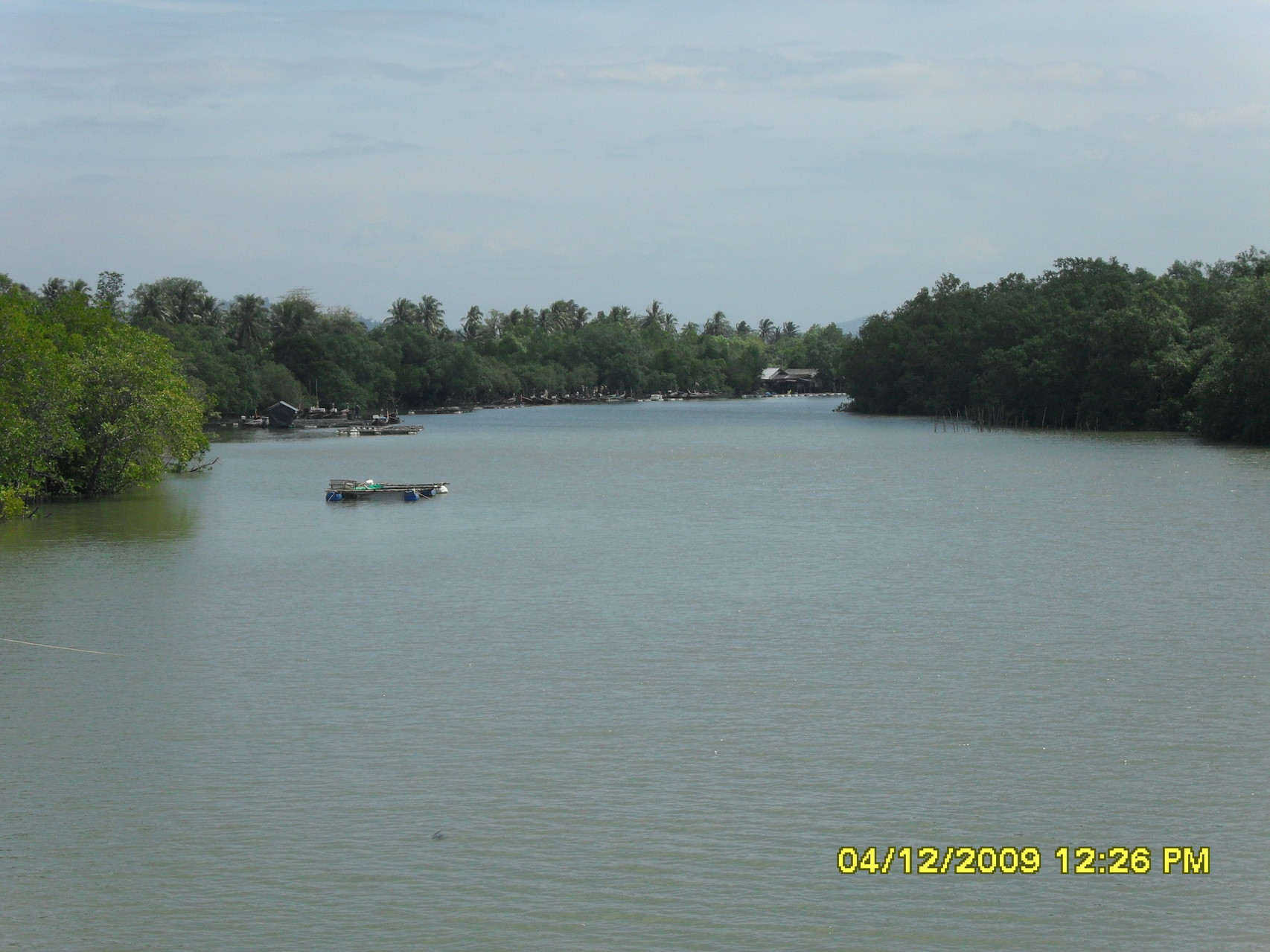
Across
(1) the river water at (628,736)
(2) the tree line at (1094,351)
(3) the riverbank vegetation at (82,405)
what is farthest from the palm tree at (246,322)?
(1) the river water at (628,736)

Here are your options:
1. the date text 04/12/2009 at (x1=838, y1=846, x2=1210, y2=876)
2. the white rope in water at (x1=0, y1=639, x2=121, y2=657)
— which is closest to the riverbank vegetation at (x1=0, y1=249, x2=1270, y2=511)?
the white rope in water at (x1=0, y1=639, x2=121, y2=657)

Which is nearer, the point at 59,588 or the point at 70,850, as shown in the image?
the point at 70,850

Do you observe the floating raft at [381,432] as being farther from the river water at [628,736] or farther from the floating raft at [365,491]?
the river water at [628,736]

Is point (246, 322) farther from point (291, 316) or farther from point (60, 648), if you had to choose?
point (60, 648)

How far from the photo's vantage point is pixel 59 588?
2911cm

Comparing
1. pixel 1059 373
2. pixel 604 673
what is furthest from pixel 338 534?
pixel 1059 373

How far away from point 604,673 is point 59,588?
14.9 metres

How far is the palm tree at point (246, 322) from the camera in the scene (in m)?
155

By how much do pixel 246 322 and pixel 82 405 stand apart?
113695 millimetres

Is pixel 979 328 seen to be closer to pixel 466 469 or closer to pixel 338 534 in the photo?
pixel 466 469

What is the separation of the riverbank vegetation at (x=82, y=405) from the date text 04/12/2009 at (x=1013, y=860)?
3430cm

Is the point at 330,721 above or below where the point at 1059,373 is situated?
below

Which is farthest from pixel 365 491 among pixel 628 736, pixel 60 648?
pixel 628 736

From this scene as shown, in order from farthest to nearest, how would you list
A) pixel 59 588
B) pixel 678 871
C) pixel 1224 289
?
pixel 1224 289
pixel 59 588
pixel 678 871
